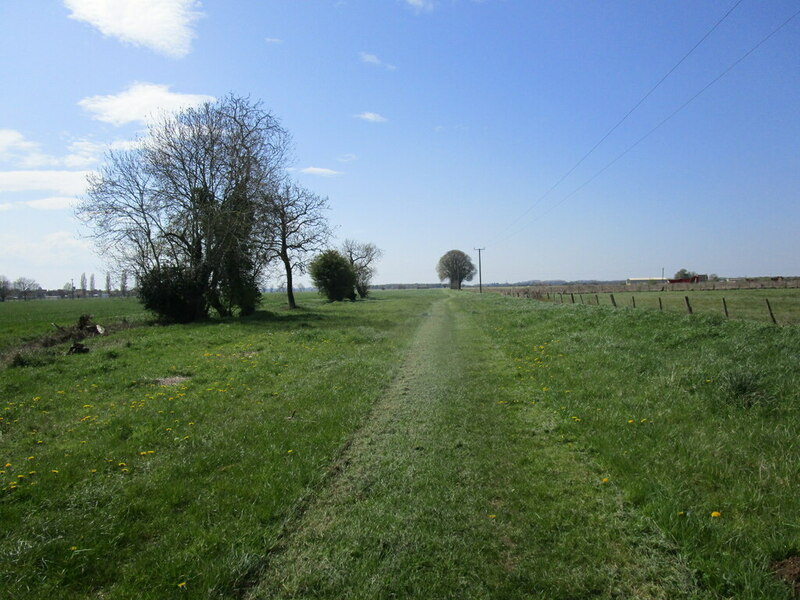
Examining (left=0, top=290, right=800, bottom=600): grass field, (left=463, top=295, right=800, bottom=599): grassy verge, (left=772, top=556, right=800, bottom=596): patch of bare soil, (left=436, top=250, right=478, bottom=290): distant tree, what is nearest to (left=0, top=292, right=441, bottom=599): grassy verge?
(left=0, top=290, right=800, bottom=600): grass field

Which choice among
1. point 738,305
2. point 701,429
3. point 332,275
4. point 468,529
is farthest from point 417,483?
point 332,275

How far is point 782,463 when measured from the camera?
4699 millimetres

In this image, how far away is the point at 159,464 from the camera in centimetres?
563

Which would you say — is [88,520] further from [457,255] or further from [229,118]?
[457,255]

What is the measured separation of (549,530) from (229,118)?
31886 mm

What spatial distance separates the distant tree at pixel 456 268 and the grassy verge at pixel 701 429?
12627 centimetres

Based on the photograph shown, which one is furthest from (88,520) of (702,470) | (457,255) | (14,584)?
(457,255)

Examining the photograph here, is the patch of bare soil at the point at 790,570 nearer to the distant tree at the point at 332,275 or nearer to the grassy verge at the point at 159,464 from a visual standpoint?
the grassy verge at the point at 159,464

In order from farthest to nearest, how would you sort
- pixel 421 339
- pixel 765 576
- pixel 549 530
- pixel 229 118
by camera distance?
1. pixel 229 118
2. pixel 421 339
3. pixel 549 530
4. pixel 765 576

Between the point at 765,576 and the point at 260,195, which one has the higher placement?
the point at 260,195

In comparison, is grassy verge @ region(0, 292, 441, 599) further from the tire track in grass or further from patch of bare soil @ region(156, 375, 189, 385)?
the tire track in grass

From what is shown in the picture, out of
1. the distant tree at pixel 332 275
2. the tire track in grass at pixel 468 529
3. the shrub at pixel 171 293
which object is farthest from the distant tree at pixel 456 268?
the tire track in grass at pixel 468 529

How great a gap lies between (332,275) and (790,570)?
5256cm

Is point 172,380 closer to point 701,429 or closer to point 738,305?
point 701,429
